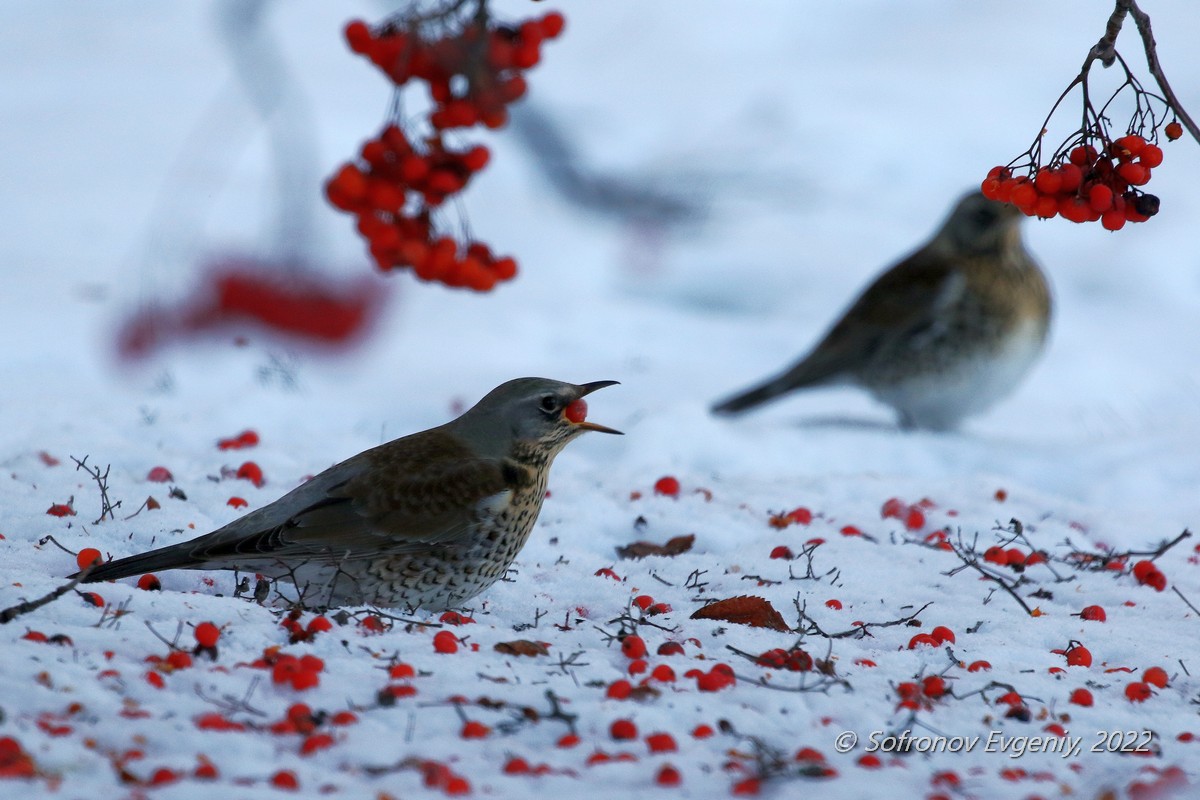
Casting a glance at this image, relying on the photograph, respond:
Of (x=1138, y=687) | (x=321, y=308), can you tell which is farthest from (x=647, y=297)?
(x=1138, y=687)

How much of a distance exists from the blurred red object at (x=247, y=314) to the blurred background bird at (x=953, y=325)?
2.61 m

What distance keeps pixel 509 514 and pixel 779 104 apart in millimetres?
11076

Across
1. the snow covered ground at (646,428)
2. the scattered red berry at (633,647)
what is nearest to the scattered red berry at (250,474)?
the snow covered ground at (646,428)

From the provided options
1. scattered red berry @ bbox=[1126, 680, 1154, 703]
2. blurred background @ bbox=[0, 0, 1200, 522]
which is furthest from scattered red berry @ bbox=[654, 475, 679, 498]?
scattered red berry @ bbox=[1126, 680, 1154, 703]

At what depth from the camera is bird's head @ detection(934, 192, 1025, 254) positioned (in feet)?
22.9

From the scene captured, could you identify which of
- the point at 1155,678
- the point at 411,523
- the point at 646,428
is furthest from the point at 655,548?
the point at 646,428

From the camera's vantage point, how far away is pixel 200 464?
16.6ft

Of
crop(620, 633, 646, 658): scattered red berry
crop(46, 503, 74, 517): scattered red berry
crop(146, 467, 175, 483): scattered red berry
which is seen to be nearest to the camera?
crop(620, 633, 646, 658): scattered red berry

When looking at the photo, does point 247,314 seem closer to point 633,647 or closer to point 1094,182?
point 633,647

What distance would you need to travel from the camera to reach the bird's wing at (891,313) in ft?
23.1

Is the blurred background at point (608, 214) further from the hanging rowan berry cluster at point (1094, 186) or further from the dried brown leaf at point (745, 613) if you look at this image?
the hanging rowan berry cluster at point (1094, 186)

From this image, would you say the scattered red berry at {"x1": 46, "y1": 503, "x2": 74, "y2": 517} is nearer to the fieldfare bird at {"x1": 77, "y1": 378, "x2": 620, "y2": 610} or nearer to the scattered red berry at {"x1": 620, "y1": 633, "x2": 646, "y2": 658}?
the fieldfare bird at {"x1": 77, "y1": 378, "x2": 620, "y2": 610}

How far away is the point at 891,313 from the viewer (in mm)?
7184

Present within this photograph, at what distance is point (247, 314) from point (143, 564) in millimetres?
4659
